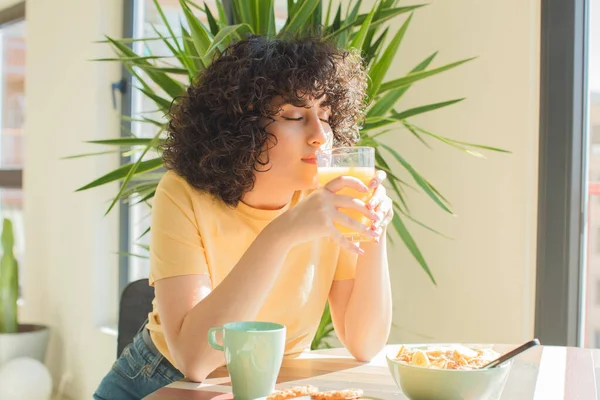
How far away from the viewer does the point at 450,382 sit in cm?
87

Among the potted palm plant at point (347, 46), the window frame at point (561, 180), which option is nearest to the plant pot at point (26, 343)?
the potted palm plant at point (347, 46)

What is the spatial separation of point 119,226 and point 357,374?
2.98m

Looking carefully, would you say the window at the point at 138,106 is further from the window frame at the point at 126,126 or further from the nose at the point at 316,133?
the nose at the point at 316,133

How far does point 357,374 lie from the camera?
1202 mm

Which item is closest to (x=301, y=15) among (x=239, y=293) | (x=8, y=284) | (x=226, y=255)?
(x=226, y=255)

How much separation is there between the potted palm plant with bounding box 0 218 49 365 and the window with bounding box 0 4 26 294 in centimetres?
125

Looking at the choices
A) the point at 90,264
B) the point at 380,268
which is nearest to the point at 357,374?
the point at 380,268

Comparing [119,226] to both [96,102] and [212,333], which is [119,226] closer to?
[96,102]

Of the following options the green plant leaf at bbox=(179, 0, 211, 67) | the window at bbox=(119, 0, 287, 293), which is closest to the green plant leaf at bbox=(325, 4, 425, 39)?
the green plant leaf at bbox=(179, 0, 211, 67)

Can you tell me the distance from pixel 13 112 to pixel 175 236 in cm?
438

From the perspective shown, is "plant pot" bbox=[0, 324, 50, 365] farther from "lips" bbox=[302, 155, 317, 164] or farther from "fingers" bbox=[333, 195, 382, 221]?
"fingers" bbox=[333, 195, 382, 221]

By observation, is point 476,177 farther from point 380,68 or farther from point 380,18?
point 380,18

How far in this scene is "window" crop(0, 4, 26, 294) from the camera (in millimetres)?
5086

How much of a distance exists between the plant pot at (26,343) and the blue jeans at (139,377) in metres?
2.62
